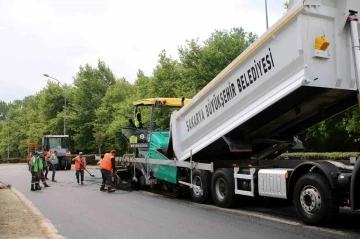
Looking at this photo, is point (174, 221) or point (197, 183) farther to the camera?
point (197, 183)

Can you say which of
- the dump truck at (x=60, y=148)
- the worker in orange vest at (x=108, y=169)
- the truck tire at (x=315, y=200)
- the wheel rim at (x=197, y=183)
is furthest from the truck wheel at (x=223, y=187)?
the dump truck at (x=60, y=148)

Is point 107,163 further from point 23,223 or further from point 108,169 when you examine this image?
point 23,223

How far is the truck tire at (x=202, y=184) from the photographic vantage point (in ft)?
32.1

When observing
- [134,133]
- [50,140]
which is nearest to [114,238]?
[134,133]

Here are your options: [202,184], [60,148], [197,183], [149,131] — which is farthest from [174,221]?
[60,148]

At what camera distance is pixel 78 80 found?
53.3m

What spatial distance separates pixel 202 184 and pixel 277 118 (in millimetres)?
2586

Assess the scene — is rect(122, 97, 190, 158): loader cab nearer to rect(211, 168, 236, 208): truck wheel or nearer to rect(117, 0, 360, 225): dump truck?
rect(117, 0, 360, 225): dump truck

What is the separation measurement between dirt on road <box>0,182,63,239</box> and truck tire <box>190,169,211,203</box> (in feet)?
11.8

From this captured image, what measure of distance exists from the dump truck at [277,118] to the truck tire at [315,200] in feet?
0.05

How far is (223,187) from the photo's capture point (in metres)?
9.28

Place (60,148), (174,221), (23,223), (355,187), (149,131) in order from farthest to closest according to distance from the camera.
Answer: (60,148) → (149,131) → (174,221) → (23,223) → (355,187)

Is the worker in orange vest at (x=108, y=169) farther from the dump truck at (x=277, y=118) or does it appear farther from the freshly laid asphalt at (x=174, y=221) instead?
the freshly laid asphalt at (x=174, y=221)

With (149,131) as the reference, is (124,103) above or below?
above
